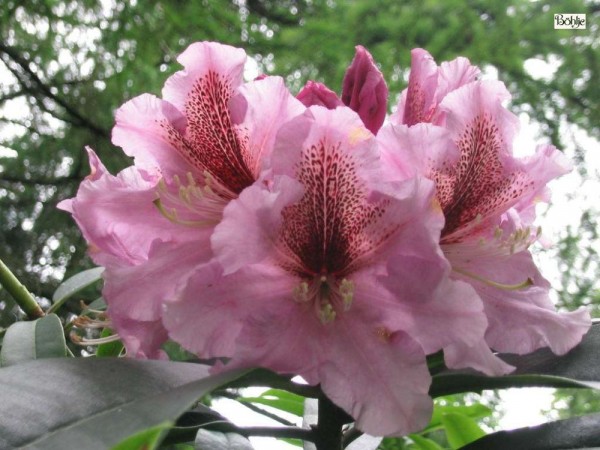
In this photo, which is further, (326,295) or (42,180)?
(42,180)

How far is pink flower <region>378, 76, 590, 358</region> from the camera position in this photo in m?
0.62

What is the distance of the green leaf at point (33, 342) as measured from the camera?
0.79 meters

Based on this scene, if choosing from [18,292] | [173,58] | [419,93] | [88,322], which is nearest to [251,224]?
[419,93]

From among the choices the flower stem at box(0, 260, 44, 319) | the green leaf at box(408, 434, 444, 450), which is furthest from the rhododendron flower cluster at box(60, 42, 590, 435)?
the green leaf at box(408, 434, 444, 450)

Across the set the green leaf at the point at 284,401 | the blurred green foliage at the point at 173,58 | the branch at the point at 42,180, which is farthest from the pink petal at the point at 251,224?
the branch at the point at 42,180

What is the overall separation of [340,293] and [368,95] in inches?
9.0

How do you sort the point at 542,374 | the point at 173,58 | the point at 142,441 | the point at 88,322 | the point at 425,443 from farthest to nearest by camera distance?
1. the point at 173,58
2. the point at 425,443
3. the point at 88,322
4. the point at 542,374
5. the point at 142,441

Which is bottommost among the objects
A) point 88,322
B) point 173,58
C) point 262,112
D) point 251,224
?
point 88,322

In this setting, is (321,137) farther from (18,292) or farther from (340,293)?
(18,292)

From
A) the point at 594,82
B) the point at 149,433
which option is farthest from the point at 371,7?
the point at 149,433

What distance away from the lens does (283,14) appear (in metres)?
4.43

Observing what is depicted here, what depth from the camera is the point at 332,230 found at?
0.62 metres

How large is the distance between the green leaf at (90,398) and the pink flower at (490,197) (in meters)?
0.25

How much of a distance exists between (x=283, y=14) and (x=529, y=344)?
4.06 m
